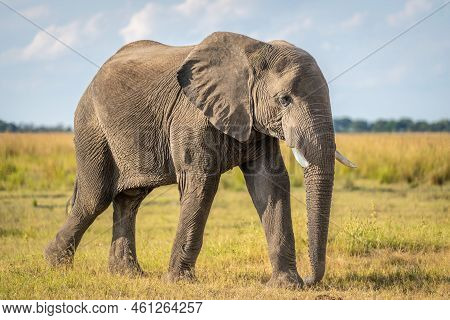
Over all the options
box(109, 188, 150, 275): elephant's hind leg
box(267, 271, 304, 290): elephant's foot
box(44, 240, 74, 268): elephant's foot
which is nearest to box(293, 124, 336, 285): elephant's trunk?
box(267, 271, 304, 290): elephant's foot

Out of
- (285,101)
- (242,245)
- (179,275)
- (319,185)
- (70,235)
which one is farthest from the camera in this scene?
(242,245)

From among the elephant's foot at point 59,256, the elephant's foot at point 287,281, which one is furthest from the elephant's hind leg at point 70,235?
the elephant's foot at point 287,281

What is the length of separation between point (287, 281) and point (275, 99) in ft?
5.84

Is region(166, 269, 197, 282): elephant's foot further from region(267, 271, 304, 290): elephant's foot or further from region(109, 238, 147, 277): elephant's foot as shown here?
region(109, 238, 147, 277): elephant's foot

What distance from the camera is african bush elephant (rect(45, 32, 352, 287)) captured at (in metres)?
7.32

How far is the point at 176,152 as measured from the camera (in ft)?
26.2

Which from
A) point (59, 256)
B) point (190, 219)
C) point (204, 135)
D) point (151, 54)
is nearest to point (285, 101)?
point (204, 135)

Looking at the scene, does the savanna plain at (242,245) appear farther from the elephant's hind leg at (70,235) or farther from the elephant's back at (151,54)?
the elephant's back at (151,54)

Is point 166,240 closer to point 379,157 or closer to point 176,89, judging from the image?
point 176,89

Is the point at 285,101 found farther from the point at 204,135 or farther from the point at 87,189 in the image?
the point at 87,189

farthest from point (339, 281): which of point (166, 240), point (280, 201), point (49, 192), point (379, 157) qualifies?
point (379, 157)

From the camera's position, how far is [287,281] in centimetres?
794

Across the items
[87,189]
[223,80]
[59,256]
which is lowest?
[59,256]

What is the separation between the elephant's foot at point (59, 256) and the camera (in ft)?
30.8
